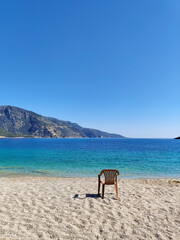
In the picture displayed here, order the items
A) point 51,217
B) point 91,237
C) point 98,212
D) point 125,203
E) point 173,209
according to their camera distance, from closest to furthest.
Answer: point 91,237, point 51,217, point 98,212, point 173,209, point 125,203

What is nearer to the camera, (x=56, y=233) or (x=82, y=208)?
(x=56, y=233)

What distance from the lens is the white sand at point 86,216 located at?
4.47 meters

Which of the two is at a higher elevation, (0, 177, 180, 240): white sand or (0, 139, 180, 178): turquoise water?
(0, 177, 180, 240): white sand

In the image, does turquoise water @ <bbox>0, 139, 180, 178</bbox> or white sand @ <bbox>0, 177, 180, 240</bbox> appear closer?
white sand @ <bbox>0, 177, 180, 240</bbox>

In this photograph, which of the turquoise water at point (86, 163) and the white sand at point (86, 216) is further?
the turquoise water at point (86, 163)

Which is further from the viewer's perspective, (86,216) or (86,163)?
(86,163)

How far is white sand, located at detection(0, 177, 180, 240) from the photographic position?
4.47 metres

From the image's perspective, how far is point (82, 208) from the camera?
616cm

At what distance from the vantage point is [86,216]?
5.46 metres

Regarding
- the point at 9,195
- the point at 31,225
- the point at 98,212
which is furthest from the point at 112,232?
the point at 9,195

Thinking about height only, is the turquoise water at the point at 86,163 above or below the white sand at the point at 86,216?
below

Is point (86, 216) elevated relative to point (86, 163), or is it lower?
elevated

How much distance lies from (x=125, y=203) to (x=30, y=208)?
3812 mm

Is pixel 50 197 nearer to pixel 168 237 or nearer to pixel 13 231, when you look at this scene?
pixel 13 231
